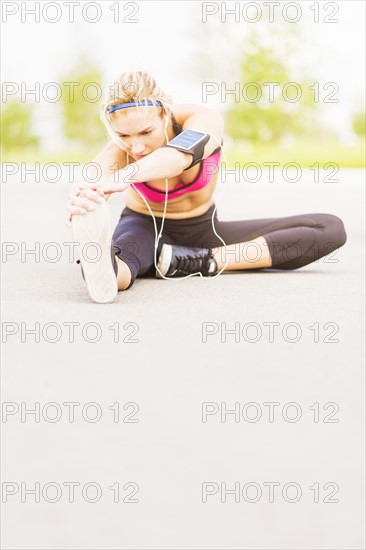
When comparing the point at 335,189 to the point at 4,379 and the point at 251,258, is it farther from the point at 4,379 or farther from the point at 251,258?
the point at 4,379

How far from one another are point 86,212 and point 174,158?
26 centimetres

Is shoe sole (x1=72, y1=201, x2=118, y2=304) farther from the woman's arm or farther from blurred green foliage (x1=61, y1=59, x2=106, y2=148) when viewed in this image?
blurred green foliage (x1=61, y1=59, x2=106, y2=148)

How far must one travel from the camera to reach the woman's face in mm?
1535

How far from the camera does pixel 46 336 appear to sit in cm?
127

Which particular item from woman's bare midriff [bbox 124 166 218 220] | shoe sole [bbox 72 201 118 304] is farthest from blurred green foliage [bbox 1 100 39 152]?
shoe sole [bbox 72 201 118 304]

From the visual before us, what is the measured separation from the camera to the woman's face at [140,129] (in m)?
1.54

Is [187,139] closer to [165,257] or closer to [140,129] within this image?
[140,129]

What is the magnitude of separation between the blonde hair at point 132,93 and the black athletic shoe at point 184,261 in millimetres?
288

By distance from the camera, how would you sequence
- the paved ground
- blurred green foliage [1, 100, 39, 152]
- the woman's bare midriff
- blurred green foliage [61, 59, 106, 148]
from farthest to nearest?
blurred green foliage [1, 100, 39, 152] < blurred green foliage [61, 59, 106, 148] < the woman's bare midriff < the paved ground

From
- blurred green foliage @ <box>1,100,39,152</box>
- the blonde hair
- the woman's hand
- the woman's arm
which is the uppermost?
the blonde hair

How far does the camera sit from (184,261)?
5.60 ft

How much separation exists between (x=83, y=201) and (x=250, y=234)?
0.62 metres

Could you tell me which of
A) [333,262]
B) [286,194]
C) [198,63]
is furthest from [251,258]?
[198,63]

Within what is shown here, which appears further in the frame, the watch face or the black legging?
the black legging
